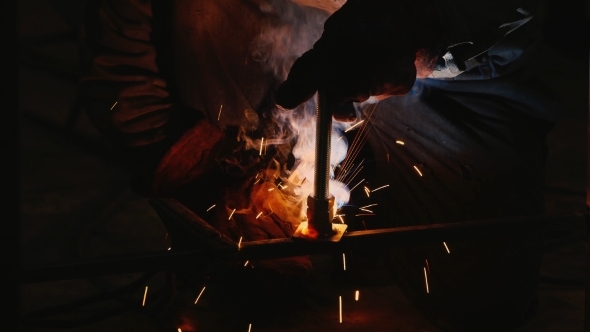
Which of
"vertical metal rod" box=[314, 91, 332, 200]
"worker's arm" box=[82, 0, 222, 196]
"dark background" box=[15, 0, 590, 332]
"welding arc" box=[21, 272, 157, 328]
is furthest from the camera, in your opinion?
"dark background" box=[15, 0, 590, 332]

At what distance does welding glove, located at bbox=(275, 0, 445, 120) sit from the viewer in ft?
6.51

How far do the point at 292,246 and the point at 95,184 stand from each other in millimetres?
3317

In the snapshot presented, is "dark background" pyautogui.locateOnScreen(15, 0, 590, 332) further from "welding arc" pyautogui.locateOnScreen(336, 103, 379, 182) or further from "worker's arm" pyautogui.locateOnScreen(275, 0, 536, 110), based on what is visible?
"worker's arm" pyautogui.locateOnScreen(275, 0, 536, 110)

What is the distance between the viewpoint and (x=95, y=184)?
5.02 metres

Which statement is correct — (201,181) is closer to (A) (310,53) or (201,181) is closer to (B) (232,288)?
(B) (232,288)

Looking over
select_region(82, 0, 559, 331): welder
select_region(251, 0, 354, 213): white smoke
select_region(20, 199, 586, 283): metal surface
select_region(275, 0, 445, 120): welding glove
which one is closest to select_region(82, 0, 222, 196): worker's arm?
select_region(82, 0, 559, 331): welder

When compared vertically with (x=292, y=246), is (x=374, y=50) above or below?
above

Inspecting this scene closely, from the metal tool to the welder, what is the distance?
27.0 inches

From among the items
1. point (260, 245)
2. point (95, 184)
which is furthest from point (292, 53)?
point (95, 184)

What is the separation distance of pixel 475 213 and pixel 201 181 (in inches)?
41.0

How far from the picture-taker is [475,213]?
9.50 feet

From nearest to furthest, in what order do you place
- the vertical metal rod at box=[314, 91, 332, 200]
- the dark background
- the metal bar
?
the metal bar, the vertical metal rod at box=[314, 91, 332, 200], the dark background

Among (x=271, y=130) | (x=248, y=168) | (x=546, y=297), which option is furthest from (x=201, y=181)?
(x=546, y=297)

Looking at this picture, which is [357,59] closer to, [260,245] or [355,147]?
[260,245]
